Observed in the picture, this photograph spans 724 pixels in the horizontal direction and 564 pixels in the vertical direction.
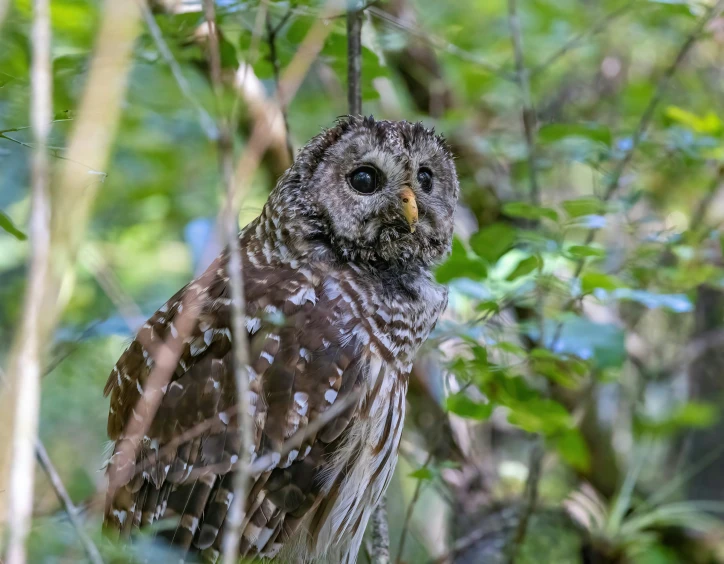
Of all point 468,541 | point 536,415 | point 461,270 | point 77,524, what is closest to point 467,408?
point 536,415

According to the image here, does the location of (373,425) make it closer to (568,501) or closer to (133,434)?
(133,434)

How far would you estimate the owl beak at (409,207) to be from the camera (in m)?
2.46

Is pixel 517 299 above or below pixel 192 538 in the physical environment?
above

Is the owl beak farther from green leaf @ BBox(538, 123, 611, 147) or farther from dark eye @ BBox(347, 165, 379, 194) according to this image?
green leaf @ BBox(538, 123, 611, 147)

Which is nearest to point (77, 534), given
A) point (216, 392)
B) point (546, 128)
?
point (216, 392)

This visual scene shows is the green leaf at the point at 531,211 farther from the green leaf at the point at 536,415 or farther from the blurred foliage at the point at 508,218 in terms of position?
the green leaf at the point at 536,415

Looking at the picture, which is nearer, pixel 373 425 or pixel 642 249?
pixel 373 425

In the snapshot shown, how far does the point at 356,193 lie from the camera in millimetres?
2531

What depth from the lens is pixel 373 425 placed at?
2352 mm

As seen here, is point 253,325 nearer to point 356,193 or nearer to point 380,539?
point 356,193

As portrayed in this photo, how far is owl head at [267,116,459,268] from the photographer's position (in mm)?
2504

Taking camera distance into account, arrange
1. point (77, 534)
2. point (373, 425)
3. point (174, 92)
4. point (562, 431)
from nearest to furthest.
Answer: point (77, 534) → point (373, 425) → point (562, 431) → point (174, 92)

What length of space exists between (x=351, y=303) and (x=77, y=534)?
52.7 inches

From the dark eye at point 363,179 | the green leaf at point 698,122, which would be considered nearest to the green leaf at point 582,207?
the dark eye at point 363,179
